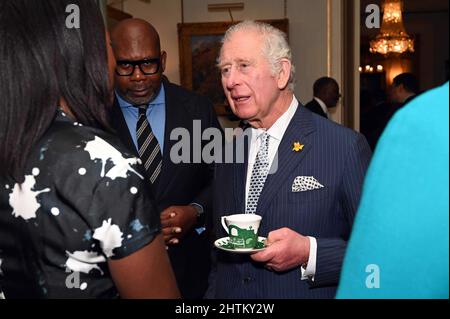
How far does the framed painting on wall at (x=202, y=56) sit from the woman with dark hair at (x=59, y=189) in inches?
227

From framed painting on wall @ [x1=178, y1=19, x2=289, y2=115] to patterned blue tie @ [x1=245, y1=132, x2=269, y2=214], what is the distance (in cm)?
494

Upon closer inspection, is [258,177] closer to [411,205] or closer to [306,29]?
[411,205]

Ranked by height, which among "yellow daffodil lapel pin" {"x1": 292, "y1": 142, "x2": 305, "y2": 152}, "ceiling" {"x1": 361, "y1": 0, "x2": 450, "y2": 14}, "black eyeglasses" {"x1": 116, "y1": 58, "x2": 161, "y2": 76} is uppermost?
"ceiling" {"x1": 361, "y1": 0, "x2": 450, "y2": 14}

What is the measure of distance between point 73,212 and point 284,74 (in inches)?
46.1

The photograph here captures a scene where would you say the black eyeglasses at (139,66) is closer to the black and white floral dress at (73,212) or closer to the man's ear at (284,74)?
the man's ear at (284,74)

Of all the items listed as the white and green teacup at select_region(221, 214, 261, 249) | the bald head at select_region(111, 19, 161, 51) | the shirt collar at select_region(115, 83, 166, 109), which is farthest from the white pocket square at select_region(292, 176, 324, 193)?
the bald head at select_region(111, 19, 161, 51)

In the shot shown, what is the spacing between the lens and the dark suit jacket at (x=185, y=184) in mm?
2393

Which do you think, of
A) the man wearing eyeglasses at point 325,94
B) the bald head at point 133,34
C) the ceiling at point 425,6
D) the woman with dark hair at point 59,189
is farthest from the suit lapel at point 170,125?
the ceiling at point 425,6

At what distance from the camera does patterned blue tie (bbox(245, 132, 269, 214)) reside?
182cm

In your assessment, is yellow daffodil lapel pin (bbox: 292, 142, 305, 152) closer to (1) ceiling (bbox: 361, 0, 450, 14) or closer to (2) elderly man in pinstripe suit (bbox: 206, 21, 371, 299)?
(2) elderly man in pinstripe suit (bbox: 206, 21, 371, 299)

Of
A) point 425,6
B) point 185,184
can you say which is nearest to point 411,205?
point 185,184

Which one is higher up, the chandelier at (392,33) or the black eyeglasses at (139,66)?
the chandelier at (392,33)

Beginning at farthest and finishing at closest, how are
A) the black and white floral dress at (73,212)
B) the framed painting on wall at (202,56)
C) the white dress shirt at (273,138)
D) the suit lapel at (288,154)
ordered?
the framed painting on wall at (202,56) → the white dress shirt at (273,138) → the suit lapel at (288,154) → the black and white floral dress at (73,212)

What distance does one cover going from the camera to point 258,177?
1.85 meters
